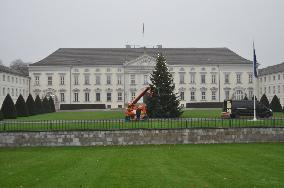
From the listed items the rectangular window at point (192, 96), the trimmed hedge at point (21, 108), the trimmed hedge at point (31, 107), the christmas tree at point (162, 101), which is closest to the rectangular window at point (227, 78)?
the rectangular window at point (192, 96)

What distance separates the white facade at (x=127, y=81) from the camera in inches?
2970

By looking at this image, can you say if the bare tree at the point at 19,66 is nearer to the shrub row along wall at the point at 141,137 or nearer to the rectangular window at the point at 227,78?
the rectangular window at the point at 227,78


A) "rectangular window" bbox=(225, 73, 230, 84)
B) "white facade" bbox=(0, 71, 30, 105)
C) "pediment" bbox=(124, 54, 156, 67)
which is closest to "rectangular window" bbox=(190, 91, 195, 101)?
"rectangular window" bbox=(225, 73, 230, 84)

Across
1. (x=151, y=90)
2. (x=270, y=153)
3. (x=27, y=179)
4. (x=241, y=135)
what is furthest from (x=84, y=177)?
(x=151, y=90)

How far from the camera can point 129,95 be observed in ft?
252

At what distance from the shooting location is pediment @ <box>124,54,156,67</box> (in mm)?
75250

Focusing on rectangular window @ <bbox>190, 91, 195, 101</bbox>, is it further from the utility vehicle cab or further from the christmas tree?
the christmas tree

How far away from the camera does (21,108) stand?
4309 centimetres

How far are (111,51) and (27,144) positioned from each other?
57471 millimetres

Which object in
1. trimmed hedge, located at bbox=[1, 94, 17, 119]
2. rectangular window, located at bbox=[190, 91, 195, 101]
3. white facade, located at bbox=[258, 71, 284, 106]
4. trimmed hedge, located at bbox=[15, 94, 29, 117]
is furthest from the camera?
rectangular window, located at bbox=[190, 91, 195, 101]

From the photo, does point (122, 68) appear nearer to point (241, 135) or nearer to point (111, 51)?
point (111, 51)

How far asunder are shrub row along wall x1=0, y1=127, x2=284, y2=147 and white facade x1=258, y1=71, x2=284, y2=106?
49656 millimetres

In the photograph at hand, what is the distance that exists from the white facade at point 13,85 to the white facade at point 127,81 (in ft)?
5.07

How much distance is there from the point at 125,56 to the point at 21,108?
36.4 metres
